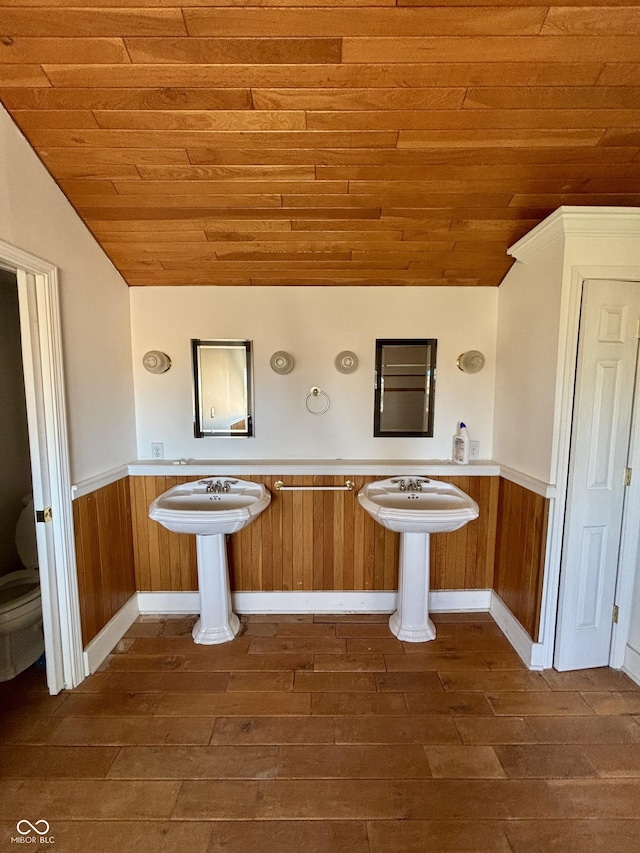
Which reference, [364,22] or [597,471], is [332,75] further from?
[597,471]

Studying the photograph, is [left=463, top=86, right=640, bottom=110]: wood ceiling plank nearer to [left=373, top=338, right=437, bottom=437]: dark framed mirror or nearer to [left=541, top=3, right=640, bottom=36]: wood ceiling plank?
[left=541, top=3, right=640, bottom=36]: wood ceiling plank

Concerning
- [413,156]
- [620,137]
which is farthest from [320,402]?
[620,137]

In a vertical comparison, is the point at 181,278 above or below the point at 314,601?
above

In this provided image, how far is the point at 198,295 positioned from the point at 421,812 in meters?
2.67

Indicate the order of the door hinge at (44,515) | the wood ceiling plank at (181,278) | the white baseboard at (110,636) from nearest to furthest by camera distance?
1. the door hinge at (44,515)
2. the white baseboard at (110,636)
3. the wood ceiling plank at (181,278)

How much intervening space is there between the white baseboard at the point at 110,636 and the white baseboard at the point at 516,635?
230cm

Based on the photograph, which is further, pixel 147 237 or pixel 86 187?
pixel 147 237

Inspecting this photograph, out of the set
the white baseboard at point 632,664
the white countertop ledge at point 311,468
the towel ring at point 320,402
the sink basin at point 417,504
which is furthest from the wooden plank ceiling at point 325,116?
the white baseboard at point 632,664

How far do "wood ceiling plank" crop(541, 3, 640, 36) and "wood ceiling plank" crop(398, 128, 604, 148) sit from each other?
0.94 feet

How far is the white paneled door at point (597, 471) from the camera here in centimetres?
176

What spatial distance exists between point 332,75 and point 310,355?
1.34m

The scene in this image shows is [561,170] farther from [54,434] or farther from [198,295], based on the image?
[54,434]

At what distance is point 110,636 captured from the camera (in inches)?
82.6

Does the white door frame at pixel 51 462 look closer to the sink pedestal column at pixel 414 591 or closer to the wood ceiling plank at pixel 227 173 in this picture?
the wood ceiling plank at pixel 227 173
